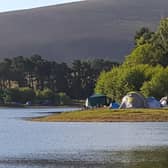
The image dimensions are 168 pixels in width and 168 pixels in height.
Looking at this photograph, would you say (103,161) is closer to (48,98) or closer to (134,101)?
(134,101)

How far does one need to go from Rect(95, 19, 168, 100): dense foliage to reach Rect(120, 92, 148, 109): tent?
7.45 meters

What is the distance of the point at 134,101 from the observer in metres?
104

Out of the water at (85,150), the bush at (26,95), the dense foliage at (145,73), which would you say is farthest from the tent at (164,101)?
the bush at (26,95)

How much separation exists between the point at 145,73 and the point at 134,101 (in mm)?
14502

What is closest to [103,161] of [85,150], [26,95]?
[85,150]

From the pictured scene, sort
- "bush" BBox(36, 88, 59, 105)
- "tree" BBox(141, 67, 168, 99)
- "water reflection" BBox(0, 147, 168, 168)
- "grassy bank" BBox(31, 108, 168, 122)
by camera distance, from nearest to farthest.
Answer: "water reflection" BBox(0, 147, 168, 168) → "grassy bank" BBox(31, 108, 168, 122) → "tree" BBox(141, 67, 168, 99) → "bush" BBox(36, 88, 59, 105)

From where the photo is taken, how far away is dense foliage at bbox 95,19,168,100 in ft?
376

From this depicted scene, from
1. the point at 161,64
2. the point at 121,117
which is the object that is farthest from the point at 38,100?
the point at 121,117

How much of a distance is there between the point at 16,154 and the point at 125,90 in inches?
2993

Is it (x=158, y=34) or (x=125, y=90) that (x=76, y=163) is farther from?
(x=158, y=34)

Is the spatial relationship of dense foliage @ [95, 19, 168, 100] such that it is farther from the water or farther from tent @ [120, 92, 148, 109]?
the water

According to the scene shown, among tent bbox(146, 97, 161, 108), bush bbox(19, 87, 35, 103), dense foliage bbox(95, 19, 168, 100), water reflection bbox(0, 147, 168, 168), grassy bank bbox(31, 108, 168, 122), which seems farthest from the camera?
bush bbox(19, 87, 35, 103)

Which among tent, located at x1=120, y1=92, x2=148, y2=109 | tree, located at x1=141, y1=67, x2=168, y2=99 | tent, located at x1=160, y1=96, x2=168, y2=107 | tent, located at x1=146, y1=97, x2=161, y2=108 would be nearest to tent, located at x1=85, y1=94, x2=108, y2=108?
tree, located at x1=141, y1=67, x2=168, y2=99

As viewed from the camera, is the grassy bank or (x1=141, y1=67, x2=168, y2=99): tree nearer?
the grassy bank
